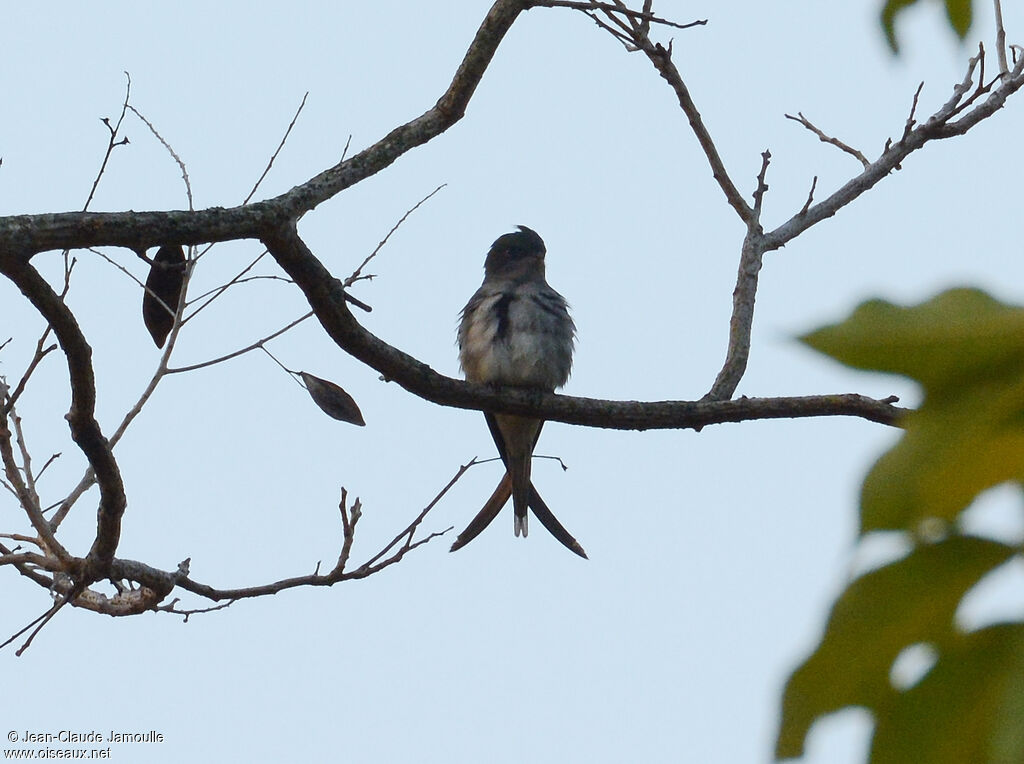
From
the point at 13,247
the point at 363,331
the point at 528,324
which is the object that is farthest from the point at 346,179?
the point at 528,324

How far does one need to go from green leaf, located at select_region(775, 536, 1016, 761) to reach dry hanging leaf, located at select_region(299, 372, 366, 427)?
3891mm

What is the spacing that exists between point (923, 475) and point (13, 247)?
336 centimetres

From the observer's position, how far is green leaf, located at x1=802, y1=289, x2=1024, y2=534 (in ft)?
1.60

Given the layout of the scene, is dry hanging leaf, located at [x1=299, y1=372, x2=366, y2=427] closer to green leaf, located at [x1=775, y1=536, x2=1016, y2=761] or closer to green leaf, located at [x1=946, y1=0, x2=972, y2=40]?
green leaf, located at [x1=946, y1=0, x2=972, y2=40]

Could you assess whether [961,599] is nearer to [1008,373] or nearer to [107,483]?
[1008,373]

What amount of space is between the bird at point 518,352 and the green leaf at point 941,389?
5.69 meters

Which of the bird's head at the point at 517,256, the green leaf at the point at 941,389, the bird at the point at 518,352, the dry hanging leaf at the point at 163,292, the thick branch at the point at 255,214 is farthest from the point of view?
the bird's head at the point at 517,256

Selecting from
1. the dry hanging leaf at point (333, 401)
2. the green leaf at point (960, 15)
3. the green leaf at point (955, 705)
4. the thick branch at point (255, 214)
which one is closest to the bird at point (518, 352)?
the dry hanging leaf at point (333, 401)

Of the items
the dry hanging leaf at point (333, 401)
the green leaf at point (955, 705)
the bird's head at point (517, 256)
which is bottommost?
the green leaf at point (955, 705)

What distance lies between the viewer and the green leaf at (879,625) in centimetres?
54

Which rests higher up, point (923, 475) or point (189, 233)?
point (189, 233)

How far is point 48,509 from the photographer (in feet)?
14.6

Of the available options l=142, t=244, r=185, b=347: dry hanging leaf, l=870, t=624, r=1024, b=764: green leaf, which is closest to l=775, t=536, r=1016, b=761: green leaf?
l=870, t=624, r=1024, b=764: green leaf

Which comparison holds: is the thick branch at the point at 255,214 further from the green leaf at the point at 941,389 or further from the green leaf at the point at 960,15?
the green leaf at the point at 941,389
